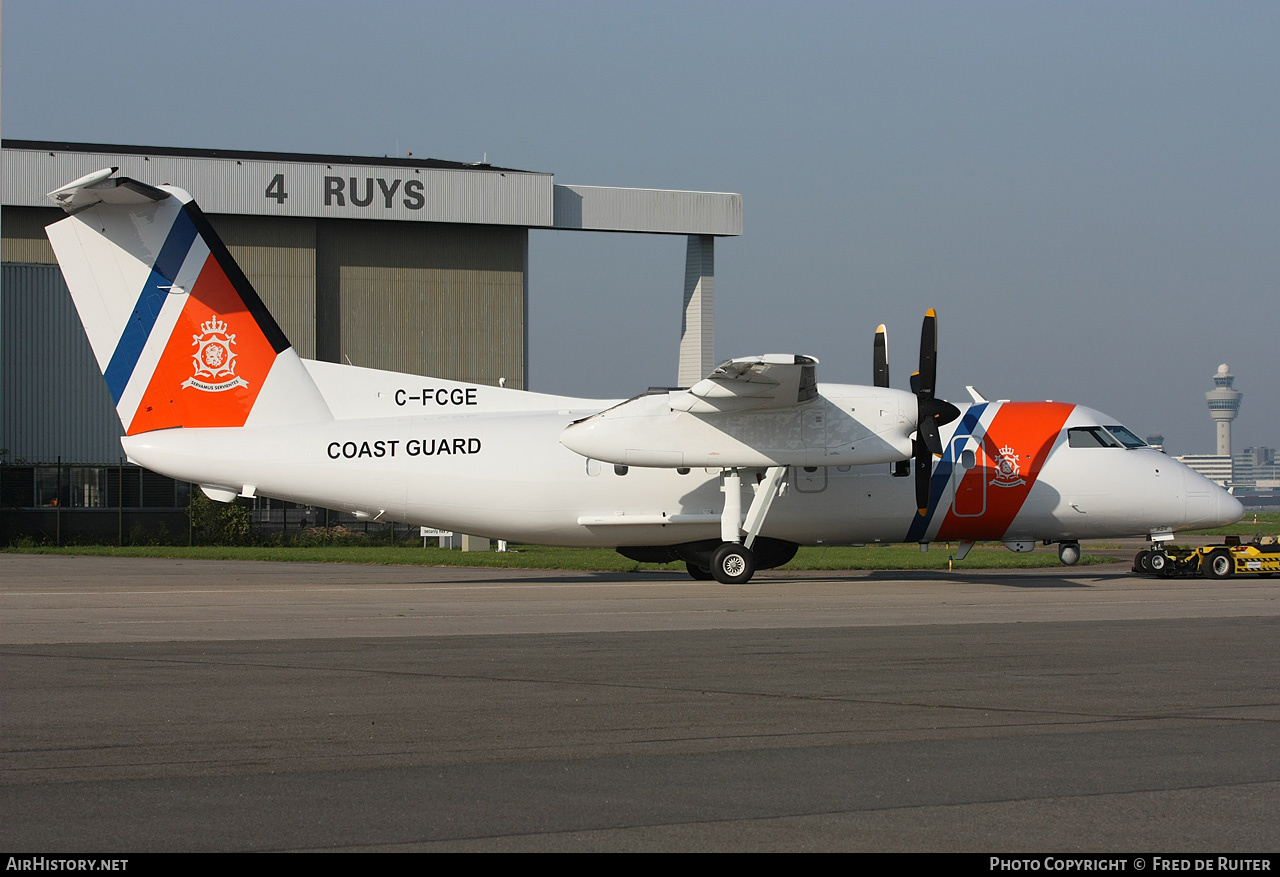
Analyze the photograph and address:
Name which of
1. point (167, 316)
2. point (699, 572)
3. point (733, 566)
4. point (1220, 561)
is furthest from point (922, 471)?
point (167, 316)

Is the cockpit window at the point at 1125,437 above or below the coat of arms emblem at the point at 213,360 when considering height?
below

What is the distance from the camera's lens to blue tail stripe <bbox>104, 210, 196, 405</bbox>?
21562mm

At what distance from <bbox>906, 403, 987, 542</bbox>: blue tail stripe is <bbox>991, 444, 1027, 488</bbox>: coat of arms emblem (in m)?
0.81

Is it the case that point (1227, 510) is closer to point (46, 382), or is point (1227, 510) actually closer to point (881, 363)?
point (881, 363)

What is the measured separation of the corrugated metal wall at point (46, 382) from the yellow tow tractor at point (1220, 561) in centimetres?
4052

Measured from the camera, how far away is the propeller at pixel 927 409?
21969 mm

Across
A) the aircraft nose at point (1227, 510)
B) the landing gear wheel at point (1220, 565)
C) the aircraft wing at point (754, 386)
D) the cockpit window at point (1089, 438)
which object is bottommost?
the landing gear wheel at point (1220, 565)

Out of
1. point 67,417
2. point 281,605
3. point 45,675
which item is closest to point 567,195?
point 67,417

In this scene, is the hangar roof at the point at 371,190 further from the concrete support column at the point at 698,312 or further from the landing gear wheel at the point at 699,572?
the landing gear wheel at the point at 699,572

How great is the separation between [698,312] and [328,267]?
17021 millimetres

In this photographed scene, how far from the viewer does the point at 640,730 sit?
8.12 metres

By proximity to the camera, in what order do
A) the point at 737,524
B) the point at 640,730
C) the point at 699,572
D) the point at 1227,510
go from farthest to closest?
the point at 699,572, the point at 1227,510, the point at 737,524, the point at 640,730

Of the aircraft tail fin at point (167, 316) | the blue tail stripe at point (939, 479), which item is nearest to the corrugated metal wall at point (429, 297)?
the aircraft tail fin at point (167, 316)

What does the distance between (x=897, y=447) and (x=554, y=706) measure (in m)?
14.1
